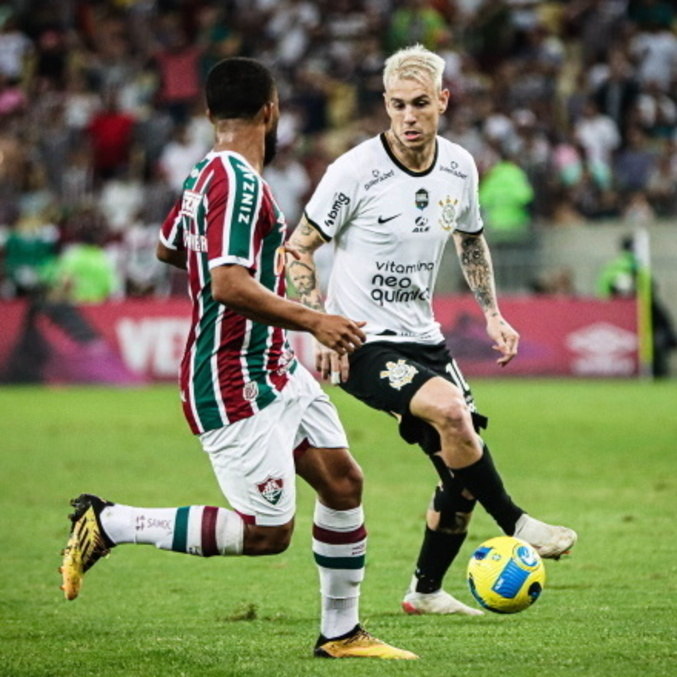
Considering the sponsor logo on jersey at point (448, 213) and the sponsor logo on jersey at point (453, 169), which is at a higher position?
the sponsor logo on jersey at point (453, 169)

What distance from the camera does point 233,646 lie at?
258 inches

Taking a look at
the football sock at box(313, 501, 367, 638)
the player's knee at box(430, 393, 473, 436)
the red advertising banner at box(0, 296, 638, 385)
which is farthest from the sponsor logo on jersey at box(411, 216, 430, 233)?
the red advertising banner at box(0, 296, 638, 385)

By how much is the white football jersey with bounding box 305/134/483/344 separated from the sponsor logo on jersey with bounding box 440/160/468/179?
66 mm

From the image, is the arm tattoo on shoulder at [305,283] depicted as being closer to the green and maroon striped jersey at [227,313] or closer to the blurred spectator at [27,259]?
the green and maroon striped jersey at [227,313]

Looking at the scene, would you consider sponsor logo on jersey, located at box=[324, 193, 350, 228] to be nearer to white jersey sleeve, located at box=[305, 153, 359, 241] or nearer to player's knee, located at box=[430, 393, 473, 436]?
white jersey sleeve, located at box=[305, 153, 359, 241]

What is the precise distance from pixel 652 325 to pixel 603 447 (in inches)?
297

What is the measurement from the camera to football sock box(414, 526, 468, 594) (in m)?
7.59

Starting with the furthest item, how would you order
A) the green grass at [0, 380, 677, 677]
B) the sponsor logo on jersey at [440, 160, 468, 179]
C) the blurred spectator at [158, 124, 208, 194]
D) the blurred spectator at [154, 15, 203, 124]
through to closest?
the blurred spectator at [154, 15, 203, 124] < the blurred spectator at [158, 124, 208, 194] < the sponsor logo on jersey at [440, 160, 468, 179] < the green grass at [0, 380, 677, 677]

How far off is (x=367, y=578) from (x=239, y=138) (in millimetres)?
3182

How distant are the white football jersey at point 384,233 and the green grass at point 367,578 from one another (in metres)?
1.42

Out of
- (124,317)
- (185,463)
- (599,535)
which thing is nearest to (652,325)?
(124,317)

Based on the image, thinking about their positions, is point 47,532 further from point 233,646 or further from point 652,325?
point 652,325

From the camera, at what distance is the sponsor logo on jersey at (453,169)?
7.63 meters

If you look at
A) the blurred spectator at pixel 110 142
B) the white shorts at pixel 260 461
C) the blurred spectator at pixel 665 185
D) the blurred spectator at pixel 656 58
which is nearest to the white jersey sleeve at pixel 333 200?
the white shorts at pixel 260 461
